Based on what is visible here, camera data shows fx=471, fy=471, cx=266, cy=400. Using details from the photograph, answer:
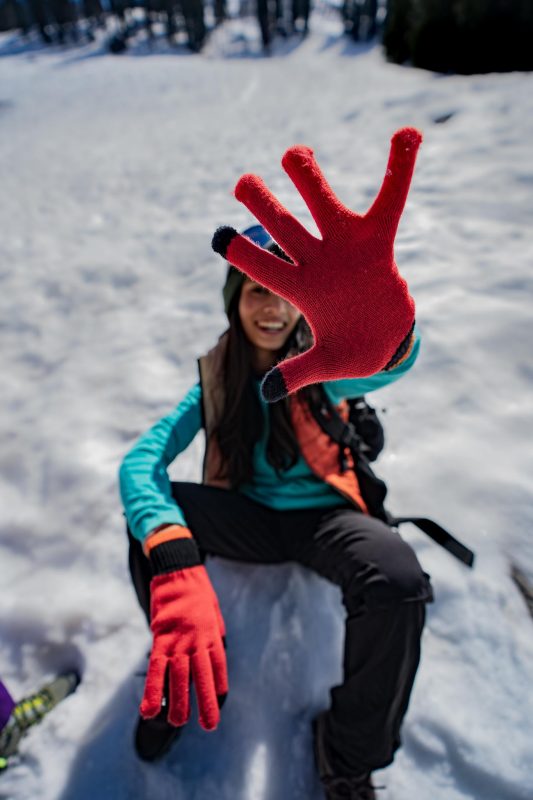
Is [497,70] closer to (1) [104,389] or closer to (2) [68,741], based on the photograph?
(1) [104,389]

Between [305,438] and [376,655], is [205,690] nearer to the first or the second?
[376,655]

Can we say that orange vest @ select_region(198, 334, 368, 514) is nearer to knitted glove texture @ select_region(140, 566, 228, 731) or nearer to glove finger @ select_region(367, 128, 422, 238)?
knitted glove texture @ select_region(140, 566, 228, 731)

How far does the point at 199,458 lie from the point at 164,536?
0.90m

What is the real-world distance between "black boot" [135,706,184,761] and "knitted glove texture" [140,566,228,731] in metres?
0.24

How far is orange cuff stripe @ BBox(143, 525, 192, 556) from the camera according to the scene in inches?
44.9

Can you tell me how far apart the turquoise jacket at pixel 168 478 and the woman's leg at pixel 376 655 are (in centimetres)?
29

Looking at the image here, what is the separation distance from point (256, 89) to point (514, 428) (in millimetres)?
12287

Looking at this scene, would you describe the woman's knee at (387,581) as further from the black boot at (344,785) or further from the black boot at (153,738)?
the black boot at (153,738)

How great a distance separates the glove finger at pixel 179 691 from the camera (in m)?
0.98

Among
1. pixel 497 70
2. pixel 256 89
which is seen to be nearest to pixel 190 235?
pixel 497 70

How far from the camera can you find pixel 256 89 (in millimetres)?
11422

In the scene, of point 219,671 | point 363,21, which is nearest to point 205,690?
point 219,671

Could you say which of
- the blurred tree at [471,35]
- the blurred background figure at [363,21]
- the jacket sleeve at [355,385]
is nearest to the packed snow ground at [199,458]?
the jacket sleeve at [355,385]

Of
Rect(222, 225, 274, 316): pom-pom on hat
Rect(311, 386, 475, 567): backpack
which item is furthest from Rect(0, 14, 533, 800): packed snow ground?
Rect(222, 225, 274, 316): pom-pom on hat
